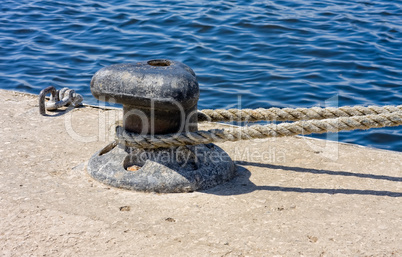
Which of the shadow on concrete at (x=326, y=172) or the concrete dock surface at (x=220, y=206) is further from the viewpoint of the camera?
the shadow on concrete at (x=326, y=172)

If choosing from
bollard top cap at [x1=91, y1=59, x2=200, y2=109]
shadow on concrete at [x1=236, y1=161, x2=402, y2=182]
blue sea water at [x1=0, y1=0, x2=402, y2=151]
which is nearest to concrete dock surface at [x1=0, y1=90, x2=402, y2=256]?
shadow on concrete at [x1=236, y1=161, x2=402, y2=182]

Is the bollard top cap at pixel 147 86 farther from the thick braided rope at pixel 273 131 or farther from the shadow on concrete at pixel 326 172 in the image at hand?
the shadow on concrete at pixel 326 172

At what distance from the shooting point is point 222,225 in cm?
273

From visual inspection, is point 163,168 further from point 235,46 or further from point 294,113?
point 235,46

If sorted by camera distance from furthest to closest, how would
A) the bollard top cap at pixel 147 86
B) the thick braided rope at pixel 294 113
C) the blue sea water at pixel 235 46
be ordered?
the blue sea water at pixel 235 46 → the thick braided rope at pixel 294 113 → the bollard top cap at pixel 147 86

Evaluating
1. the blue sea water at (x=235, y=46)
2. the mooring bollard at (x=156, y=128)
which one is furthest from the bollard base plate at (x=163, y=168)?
the blue sea water at (x=235, y=46)

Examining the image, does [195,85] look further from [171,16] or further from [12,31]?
[12,31]

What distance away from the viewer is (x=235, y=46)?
8.14 meters

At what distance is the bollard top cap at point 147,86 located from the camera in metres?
3.03

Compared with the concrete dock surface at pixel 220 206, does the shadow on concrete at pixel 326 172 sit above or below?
below

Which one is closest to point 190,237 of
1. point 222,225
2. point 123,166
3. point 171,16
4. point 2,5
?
point 222,225

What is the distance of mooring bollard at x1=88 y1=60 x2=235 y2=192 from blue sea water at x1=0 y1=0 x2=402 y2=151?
2738mm

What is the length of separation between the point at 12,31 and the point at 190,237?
793 centimetres

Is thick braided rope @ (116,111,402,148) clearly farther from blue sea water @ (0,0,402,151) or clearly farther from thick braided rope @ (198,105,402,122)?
blue sea water @ (0,0,402,151)
